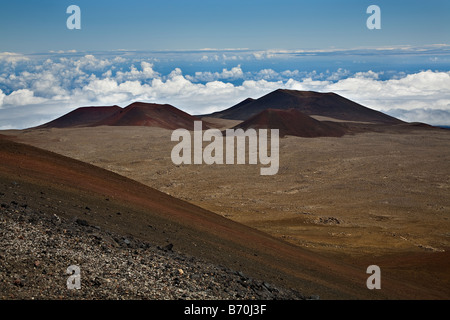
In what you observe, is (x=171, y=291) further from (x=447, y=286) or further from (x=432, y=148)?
→ (x=432, y=148)

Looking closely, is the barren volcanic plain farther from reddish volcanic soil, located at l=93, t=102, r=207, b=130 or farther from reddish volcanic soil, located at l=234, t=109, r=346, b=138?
reddish volcanic soil, located at l=93, t=102, r=207, b=130

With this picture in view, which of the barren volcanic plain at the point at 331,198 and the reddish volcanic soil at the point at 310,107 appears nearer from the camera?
the barren volcanic plain at the point at 331,198

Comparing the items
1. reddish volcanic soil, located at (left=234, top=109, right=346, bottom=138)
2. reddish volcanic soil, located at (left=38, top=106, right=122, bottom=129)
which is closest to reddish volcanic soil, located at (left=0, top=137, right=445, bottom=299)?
reddish volcanic soil, located at (left=234, top=109, right=346, bottom=138)

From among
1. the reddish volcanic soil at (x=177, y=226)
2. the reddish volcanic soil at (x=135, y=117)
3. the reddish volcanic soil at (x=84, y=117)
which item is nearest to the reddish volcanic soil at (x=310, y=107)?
the reddish volcanic soil at (x=135, y=117)

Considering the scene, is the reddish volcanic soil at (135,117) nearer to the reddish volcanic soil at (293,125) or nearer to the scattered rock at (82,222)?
the reddish volcanic soil at (293,125)

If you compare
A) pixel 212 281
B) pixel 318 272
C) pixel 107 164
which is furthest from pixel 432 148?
pixel 212 281

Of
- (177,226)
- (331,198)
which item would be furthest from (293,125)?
(177,226)

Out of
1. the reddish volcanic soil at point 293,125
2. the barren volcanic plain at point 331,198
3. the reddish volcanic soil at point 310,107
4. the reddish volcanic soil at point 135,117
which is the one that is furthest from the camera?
the reddish volcanic soil at point 310,107
